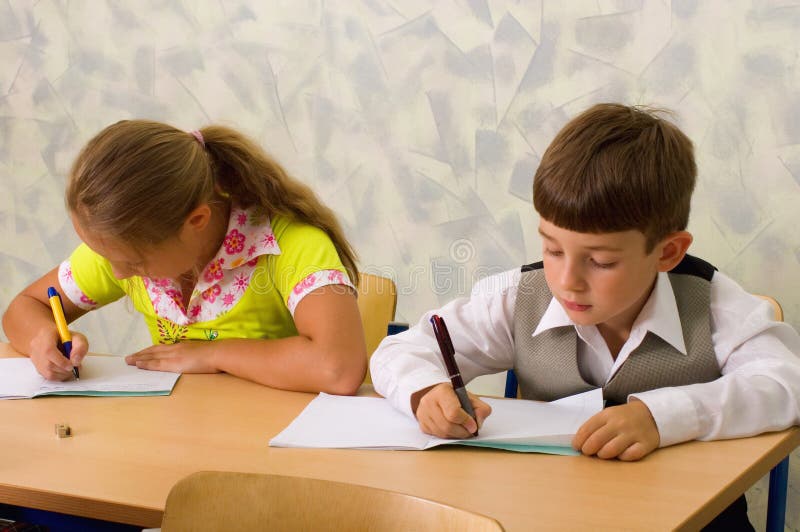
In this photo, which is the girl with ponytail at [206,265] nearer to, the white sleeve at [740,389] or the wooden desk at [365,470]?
the wooden desk at [365,470]

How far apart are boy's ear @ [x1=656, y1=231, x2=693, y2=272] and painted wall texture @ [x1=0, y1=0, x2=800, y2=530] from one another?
30.8 inches

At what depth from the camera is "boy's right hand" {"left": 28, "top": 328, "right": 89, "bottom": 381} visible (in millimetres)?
1439

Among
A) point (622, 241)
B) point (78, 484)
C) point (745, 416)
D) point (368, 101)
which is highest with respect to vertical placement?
point (368, 101)

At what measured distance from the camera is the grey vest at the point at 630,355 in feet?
4.14

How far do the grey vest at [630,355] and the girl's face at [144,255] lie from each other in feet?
1.78

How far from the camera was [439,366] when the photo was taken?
1.33 m

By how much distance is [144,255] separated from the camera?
1.40 meters

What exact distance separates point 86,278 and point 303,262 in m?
0.45

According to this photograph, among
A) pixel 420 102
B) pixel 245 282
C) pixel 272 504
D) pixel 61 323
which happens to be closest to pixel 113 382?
pixel 61 323

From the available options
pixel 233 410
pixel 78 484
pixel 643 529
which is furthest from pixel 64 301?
pixel 643 529

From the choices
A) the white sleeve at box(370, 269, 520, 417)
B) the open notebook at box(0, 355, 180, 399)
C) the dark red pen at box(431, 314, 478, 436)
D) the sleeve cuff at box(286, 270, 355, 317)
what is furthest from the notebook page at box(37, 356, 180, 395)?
the dark red pen at box(431, 314, 478, 436)

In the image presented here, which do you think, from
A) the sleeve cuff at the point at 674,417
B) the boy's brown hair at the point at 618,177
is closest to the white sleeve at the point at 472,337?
the boy's brown hair at the point at 618,177

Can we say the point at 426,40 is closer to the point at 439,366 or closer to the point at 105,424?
the point at 439,366

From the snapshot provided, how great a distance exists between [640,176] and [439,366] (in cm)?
40
